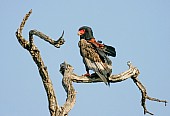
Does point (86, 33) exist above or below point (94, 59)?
above

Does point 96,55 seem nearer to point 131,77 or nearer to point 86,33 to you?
point 86,33

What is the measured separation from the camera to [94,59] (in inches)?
357

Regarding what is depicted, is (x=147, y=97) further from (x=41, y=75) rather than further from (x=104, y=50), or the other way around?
(x=41, y=75)

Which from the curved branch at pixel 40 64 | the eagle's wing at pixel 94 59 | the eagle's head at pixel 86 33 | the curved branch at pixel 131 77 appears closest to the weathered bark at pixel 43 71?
the curved branch at pixel 40 64

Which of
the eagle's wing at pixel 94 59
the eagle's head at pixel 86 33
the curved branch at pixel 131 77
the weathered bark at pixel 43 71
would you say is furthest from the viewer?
the eagle's head at pixel 86 33

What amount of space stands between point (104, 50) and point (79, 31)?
1386 millimetres

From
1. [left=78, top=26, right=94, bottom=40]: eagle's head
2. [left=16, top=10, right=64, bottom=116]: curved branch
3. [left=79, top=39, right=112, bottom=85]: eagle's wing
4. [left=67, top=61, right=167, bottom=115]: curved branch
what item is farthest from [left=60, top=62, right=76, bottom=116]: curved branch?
[left=78, top=26, right=94, bottom=40]: eagle's head

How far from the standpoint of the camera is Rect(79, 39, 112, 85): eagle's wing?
27.8ft

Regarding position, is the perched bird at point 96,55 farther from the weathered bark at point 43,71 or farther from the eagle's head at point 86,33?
the weathered bark at point 43,71

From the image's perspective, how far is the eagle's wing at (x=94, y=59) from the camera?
8461 mm

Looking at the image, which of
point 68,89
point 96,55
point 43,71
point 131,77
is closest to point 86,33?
point 96,55

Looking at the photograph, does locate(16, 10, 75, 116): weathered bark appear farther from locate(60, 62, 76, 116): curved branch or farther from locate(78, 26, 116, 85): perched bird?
locate(78, 26, 116, 85): perched bird

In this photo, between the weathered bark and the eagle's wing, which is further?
the eagle's wing

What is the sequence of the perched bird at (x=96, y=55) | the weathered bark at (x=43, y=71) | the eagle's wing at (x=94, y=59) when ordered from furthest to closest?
the perched bird at (x=96, y=55), the eagle's wing at (x=94, y=59), the weathered bark at (x=43, y=71)
